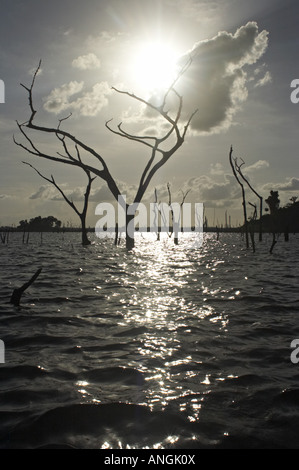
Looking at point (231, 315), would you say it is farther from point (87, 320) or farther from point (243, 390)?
point (243, 390)

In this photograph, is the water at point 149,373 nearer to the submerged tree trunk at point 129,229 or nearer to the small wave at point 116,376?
the small wave at point 116,376

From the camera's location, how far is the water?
2.97 m

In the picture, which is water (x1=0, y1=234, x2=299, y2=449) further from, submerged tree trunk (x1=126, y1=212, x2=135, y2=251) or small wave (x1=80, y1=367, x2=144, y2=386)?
submerged tree trunk (x1=126, y1=212, x2=135, y2=251)

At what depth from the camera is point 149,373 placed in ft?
13.6

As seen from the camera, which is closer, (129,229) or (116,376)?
(116,376)

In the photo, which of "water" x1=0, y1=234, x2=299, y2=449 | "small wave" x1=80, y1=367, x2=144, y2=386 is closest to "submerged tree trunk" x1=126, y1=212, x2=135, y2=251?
"water" x1=0, y1=234, x2=299, y2=449

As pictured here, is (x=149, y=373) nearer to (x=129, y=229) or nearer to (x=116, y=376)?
(x=116, y=376)

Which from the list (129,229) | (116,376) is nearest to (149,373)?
(116,376)

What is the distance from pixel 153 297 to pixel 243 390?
197 inches

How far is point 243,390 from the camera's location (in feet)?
12.1

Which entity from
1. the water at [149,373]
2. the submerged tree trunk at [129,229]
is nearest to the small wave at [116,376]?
the water at [149,373]

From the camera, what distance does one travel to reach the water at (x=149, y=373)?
2.97m
